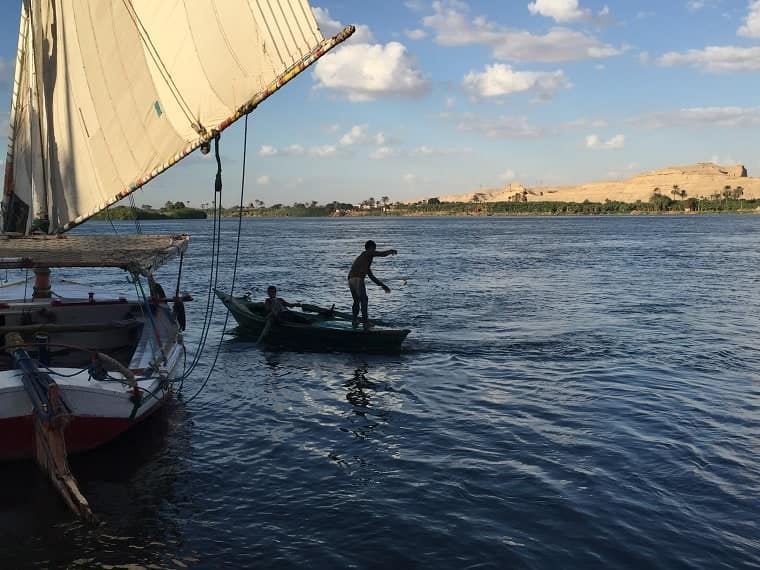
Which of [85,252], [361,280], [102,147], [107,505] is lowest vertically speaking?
[107,505]

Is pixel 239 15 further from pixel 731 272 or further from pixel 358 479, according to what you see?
pixel 731 272

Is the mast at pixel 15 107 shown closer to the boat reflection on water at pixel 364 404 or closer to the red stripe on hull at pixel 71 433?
the red stripe on hull at pixel 71 433

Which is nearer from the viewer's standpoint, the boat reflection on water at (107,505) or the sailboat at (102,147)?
the boat reflection on water at (107,505)

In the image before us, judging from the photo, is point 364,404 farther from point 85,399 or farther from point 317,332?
point 85,399

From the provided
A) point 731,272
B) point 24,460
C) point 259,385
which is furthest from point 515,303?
point 24,460

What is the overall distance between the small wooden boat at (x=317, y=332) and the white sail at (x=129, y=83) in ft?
26.8

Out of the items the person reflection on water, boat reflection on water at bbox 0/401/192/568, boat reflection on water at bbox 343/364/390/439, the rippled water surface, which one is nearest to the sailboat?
boat reflection on water at bbox 0/401/192/568

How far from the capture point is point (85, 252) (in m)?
11.6

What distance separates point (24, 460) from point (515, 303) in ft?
76.9

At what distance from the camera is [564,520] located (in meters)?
8.77

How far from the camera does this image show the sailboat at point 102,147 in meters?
9.59

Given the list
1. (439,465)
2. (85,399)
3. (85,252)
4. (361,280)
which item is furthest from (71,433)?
(361,280)

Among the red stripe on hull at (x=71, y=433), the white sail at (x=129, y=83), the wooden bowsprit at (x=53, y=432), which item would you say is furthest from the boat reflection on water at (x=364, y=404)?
the white sail at (x=129, y=83)

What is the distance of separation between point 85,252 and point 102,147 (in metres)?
1.90
